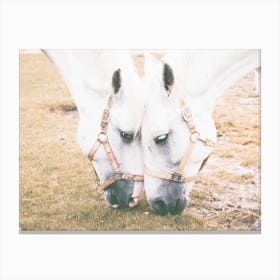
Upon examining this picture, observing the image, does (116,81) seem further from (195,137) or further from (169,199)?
(169,199)

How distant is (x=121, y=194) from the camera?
367 centimetres

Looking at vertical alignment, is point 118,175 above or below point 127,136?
below

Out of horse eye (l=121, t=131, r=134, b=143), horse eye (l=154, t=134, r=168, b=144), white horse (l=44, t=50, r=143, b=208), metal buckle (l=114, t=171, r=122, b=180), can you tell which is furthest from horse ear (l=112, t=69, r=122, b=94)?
metal buckle (l=114, t=171, r=122, b=180)

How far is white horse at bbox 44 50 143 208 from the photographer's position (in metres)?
3.62

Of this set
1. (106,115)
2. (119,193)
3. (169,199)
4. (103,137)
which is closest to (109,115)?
(106,115)

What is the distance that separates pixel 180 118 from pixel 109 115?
371 mm

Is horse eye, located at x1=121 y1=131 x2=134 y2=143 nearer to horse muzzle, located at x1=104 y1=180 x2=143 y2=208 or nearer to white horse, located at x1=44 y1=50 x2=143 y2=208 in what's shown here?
white horse, located at x1=44 y1=50 x2=143 y2=208

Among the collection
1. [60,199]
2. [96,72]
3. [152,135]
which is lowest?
[60,199]

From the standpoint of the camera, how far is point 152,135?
3.62m

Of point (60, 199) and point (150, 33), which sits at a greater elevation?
point (150, 33)

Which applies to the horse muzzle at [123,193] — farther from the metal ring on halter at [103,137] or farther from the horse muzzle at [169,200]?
the metal ring on halter at [103,137]
